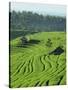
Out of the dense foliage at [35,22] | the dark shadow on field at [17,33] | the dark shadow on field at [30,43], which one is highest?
the dense foliage at [35,22]

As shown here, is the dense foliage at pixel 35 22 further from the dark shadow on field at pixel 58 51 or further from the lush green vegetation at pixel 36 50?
the dark shadow on field at pixel 58 51

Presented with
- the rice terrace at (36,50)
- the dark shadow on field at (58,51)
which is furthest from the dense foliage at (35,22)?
the dark shadow on field at (58,51)

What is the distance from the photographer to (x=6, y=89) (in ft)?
6.22

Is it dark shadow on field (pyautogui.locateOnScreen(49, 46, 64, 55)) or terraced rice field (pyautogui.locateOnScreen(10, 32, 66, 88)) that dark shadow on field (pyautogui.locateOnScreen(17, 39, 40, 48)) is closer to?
terraced rice field (pyautogui.locateOnScreen(10, 32, 66, 88))

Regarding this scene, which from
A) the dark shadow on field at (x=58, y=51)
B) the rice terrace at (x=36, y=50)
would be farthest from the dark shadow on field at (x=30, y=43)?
the dark shadow on field at (x=58, y=51)

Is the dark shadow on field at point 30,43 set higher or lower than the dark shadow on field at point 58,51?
higher

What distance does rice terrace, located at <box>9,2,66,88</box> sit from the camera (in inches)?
75.1

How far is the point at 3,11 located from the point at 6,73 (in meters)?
0.51

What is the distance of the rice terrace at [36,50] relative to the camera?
1.91 m

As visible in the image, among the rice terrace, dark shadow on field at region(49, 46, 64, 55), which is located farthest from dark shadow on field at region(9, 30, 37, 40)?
dark shadow on field at region(49, 46, 64, 55)

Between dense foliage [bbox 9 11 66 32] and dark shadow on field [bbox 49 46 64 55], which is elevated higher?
dense foliage [bbox 9 11 66 32]

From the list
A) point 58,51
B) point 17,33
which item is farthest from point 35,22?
point 58,51

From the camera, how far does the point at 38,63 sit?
1.93 metres

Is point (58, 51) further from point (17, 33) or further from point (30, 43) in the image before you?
point (17, 33)
